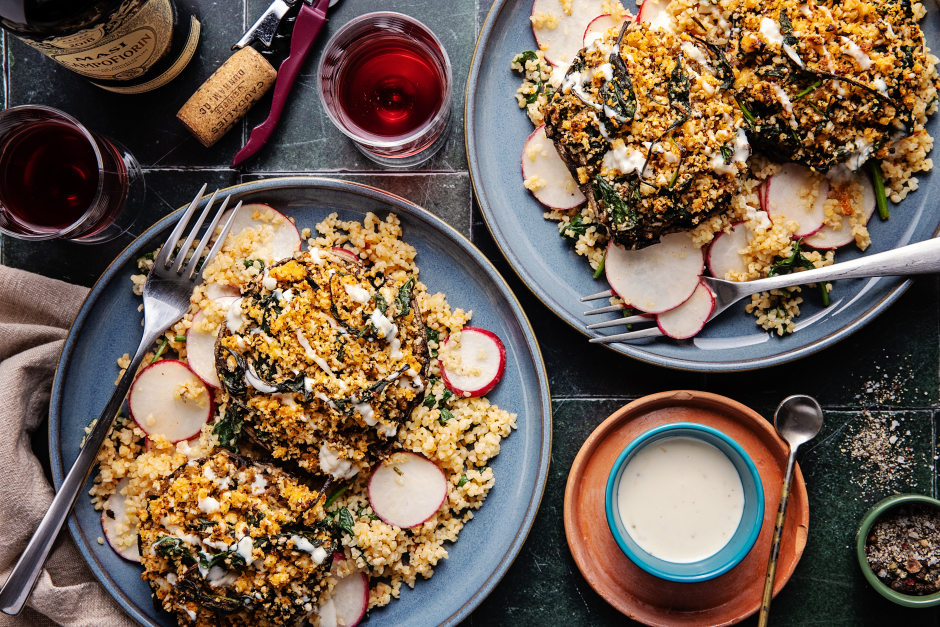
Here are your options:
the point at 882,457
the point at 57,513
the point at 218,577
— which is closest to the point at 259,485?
the point at 218,577

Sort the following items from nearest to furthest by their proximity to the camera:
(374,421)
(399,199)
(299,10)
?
1. (374,421)
2. (399,199)
3. (299,10)

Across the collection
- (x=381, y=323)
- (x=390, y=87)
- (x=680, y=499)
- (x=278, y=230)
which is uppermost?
(x=390, y=87)

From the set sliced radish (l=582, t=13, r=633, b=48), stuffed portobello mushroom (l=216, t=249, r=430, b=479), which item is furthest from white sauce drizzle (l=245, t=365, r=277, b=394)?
sliced radish (l=582, t=13, r=633, b=48)

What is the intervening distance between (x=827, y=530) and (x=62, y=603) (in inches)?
124

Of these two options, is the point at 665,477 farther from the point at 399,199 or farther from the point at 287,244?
the point at 287,244

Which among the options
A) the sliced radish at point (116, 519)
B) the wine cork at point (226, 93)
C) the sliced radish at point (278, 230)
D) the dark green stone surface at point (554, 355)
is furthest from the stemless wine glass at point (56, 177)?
the sliced radish at point (116, 519)

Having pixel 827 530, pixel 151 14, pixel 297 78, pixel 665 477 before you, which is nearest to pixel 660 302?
pixel 665 477

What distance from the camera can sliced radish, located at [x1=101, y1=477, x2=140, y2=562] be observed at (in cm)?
241

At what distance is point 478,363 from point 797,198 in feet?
4.69

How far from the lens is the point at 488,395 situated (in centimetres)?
249

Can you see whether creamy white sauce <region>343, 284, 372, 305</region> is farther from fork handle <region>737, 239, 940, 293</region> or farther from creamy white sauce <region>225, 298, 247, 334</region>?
fork handle <region>737, 239, 940, 293</region>

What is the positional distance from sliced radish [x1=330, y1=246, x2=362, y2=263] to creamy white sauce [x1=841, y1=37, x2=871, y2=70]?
6.37 feet

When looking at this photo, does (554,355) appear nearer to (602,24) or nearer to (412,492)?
(412,492)

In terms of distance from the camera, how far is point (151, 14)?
223 centimetres
